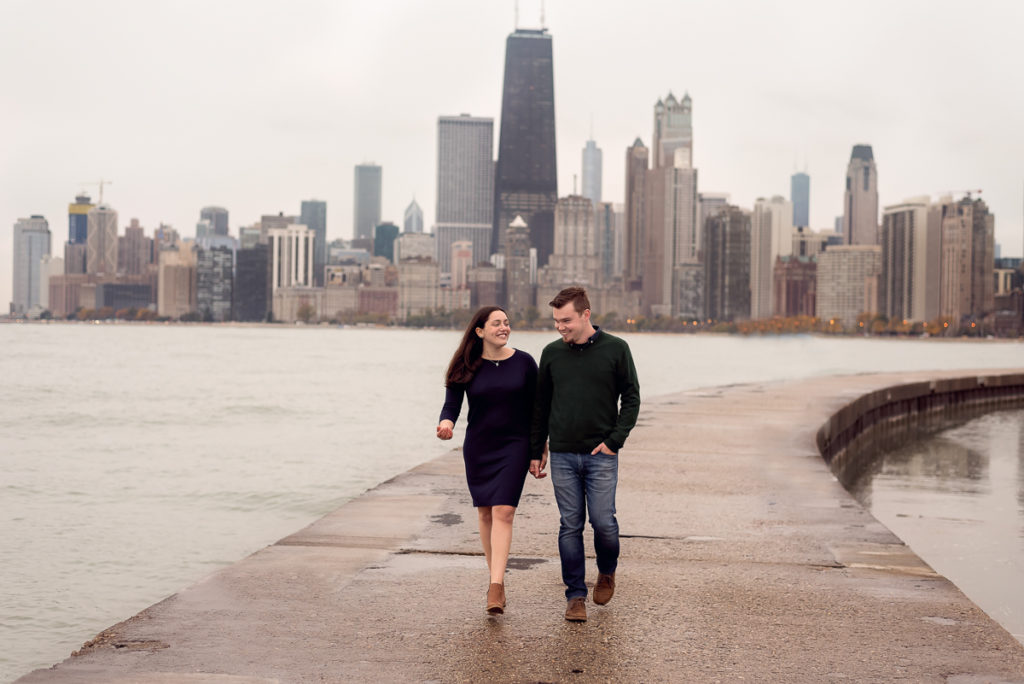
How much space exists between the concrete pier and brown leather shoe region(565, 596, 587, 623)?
0.22ft

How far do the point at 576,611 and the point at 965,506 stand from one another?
11041 mm

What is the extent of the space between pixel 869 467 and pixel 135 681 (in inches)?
728

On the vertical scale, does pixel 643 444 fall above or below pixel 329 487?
above

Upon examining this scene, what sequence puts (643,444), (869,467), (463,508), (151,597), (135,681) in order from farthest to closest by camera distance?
(869,467) < (643,444) < (151,597) < (463,508) < (135,681)

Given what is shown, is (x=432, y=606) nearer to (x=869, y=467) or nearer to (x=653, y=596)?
(x=653, y=596)

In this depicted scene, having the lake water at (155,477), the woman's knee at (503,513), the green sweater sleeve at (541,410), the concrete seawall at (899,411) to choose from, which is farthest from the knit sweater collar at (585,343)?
the concrete seawall at (899,411)

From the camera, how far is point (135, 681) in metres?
4.99

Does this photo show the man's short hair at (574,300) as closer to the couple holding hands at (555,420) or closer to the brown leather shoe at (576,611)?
the couple holding hands at (555,420)

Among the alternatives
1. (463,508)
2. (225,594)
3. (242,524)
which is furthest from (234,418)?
(225,594)

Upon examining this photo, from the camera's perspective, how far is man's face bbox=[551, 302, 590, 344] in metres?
5.93

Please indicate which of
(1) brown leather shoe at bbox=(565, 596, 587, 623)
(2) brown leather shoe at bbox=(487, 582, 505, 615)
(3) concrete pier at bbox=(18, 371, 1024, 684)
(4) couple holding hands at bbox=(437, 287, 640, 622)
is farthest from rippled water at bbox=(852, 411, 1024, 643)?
(2) brown leather shoe at bbox=(487, 582, 505, 615)

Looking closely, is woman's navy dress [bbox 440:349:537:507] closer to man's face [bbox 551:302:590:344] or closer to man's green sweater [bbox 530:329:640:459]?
man's green sweater [bbox 530:329:640:459]

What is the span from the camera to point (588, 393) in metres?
6.04

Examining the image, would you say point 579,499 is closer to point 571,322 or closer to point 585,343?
point 585,343
